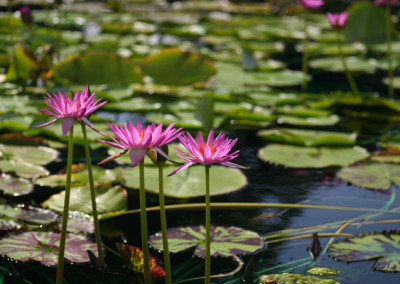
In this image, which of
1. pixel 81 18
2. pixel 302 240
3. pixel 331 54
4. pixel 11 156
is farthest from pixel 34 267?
pixel 81 18

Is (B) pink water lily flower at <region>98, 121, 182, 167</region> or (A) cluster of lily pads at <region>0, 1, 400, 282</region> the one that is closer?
(B) pink water lily flower at <region>98, 121, 182, 167</region>

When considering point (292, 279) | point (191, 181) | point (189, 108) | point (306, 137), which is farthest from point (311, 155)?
point (292, 279)

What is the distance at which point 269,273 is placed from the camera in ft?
4.57

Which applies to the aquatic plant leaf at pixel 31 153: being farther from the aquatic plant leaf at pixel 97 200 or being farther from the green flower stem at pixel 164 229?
the green flower stem at pixel 164 229

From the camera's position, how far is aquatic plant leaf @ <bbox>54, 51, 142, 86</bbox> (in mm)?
3121

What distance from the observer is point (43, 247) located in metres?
1.45

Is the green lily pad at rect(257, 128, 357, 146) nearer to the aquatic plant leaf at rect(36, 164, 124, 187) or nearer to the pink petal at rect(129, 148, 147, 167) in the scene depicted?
the aquatic plant leaf at rect(36, 164, 124, 187)

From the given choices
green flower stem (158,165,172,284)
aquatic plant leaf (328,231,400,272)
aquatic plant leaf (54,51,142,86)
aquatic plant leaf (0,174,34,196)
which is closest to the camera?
green flower stem (158,165,172,284)

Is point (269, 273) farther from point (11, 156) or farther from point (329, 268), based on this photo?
point (11, 156)

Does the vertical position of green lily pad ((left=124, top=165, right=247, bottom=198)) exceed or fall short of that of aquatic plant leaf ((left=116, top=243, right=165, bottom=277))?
it falls short

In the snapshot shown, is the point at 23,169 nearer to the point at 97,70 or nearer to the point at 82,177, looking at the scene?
the point at 82,177

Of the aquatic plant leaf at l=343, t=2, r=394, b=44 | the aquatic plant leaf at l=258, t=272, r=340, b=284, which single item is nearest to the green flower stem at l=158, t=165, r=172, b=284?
the aquatic plant leaf at l=258, t=272, r=340, b=284

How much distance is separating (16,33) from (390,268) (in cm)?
380

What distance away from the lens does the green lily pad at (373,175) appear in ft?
6.70
